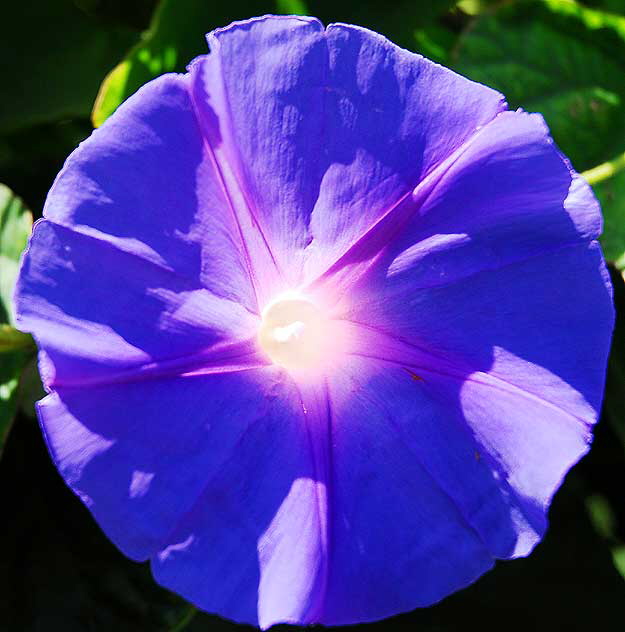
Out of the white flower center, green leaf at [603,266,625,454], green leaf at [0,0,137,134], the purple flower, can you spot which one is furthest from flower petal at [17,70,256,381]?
green leaf at [603,266,625,454]

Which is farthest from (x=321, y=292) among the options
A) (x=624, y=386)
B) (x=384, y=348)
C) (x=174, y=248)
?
(x=624, y=386)

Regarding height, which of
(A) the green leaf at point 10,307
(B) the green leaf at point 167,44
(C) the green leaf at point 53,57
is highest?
(B) the green leaf at point 167,44

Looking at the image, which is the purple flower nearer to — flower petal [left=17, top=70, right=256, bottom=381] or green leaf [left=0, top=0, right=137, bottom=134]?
flower petal [left=17, top=70, right=256, bottom=381]

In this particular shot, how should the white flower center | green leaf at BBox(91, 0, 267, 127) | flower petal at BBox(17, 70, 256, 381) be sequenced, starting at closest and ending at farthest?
flower petal at BBox(17, 70, 256, 381), the white flower center, green leaf at BBox(91, 0, 267, 127)

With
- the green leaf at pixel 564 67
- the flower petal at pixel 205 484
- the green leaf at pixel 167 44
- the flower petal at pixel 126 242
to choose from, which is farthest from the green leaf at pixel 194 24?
the flower petal at pixel 205 484

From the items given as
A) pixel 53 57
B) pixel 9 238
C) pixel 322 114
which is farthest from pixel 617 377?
pixel 53 57

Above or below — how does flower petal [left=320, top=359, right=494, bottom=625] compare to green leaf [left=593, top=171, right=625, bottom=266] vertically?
below

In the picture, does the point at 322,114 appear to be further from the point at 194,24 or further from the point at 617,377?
the point at 617,377

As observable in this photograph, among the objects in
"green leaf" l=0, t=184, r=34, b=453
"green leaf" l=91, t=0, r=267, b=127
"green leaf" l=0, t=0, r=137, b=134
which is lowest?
"green leaf" l=0, t=184, r=34, b=453

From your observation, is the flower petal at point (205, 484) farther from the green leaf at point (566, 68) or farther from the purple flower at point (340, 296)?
the green leaf at point (566, 68)

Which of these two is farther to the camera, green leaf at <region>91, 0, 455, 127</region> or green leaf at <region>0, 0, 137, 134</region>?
green leaf at <region>0, 0, 137, 134</region>
